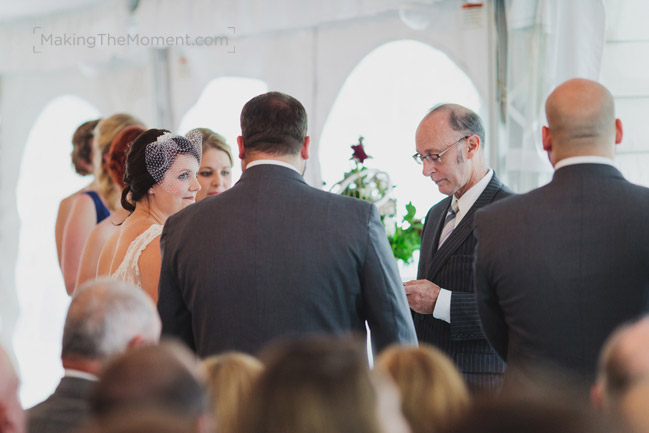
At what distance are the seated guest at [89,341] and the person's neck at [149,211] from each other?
120 centimetres

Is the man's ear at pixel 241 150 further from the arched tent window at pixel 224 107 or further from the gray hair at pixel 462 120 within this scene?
the arched tent window at pixel 224 107

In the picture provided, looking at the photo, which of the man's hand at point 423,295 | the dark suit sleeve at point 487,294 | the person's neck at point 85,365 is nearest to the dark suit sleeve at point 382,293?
the dark suit sleeve at point 487,294

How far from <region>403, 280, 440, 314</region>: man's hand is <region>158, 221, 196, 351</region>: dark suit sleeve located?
2.67ft

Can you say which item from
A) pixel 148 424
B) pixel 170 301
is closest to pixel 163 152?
pixel 170 301

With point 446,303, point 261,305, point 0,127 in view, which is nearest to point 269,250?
point 261,305

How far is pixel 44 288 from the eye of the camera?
7.69m

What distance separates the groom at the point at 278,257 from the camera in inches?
92.0

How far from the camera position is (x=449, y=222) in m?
3.10

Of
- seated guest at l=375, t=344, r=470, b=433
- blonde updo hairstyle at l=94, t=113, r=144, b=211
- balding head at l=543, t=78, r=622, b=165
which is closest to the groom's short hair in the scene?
balding head at l=543, t=78, r=622, b=165

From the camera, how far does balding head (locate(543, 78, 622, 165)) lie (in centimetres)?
217

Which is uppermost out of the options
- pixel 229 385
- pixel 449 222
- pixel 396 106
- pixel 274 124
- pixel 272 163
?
pixel 396 106

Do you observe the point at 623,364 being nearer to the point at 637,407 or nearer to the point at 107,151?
the point at 637,407

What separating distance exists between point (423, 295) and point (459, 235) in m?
0.26

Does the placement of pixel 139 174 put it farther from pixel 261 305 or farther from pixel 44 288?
pixel 44 288
